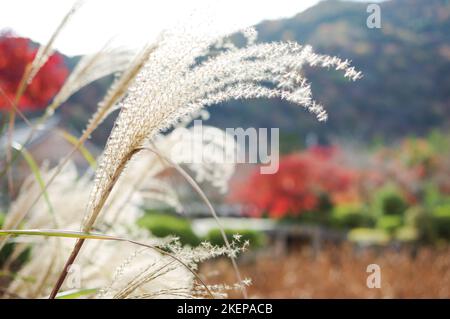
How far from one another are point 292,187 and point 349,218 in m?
2.36

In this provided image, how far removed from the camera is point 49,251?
69.2 inches

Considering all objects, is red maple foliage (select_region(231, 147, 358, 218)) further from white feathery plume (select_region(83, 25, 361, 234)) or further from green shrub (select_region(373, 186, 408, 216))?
white feathery plume (select_region(83, 25, 361, 234))

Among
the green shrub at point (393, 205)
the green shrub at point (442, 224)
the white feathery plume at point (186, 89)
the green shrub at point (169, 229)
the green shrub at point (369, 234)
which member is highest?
the green shrub at point (393, 205)

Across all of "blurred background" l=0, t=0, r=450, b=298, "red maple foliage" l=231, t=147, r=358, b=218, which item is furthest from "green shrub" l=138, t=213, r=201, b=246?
"red maple foliage" l=231, t=147, r=358, b=218

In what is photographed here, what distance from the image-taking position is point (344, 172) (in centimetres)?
1310

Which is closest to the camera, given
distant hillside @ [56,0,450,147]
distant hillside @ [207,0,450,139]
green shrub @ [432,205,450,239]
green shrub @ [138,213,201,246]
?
green shrub @ [138,213,201,246]

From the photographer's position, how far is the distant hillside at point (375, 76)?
32.2 meters

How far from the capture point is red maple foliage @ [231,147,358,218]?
11094 mm

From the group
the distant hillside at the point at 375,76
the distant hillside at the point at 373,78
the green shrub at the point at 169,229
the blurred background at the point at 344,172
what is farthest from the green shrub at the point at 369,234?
the distant hillside at the point at 375,76

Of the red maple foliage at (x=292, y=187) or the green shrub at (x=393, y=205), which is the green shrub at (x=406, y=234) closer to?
the green shrub at (x=393, y=205)

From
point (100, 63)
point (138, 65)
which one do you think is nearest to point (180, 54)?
point (138, 65)

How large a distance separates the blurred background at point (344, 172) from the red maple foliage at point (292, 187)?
25mm

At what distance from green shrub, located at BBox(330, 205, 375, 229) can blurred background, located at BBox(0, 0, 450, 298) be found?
1.2 inches

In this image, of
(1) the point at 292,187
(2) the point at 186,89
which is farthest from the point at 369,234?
(2) the point at 186,89
